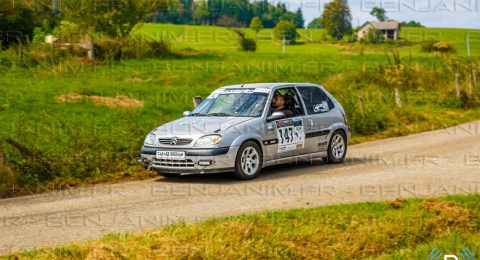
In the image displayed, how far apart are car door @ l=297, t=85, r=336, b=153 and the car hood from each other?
181 centimetres

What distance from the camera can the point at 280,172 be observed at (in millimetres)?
14742

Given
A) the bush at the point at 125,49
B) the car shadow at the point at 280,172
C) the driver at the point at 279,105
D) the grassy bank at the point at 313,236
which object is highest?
the bush at the point at 125,49

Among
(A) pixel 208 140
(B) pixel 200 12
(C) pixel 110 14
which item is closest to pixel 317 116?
(A) pixel 208 140

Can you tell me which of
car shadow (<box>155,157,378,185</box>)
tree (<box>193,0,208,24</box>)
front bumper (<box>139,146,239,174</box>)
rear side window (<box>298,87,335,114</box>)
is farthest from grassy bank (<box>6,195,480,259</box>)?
tree (<box>193,0,208,24</box>)

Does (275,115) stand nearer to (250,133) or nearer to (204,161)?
(250,133)

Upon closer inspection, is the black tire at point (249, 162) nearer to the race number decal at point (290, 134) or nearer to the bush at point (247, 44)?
the race number decal at point (290, 134)

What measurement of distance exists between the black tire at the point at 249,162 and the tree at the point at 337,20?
88.1 meters

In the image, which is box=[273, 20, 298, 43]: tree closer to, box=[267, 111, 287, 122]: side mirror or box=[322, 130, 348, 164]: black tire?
box=[322, 130, 348, 164]: black tire

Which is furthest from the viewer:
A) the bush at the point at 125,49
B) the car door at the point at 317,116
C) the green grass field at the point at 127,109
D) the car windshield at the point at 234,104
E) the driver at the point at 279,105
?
the bush at the point at 125,49

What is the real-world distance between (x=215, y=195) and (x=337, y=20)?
9870 centimetres

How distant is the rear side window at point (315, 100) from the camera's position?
15484 mm

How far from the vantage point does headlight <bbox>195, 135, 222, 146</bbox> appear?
A: 13047 millimetres

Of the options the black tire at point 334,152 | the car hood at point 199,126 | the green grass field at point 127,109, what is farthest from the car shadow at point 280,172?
the green grass field at point 127,109

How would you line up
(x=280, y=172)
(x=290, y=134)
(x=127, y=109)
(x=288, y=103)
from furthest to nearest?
(x=127, y=109) → (x=288, y=103) → (x=280, y=172) → (x=290, y=134)
